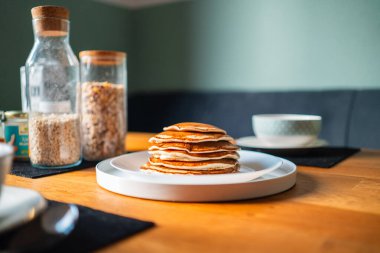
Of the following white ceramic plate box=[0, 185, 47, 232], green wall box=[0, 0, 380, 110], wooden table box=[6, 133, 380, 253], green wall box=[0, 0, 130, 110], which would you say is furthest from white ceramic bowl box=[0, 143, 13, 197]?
green wall box=[0, 0, 380, 110]

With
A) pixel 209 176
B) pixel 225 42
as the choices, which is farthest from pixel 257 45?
pixel 209 176

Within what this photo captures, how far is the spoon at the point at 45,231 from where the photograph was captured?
38 cm

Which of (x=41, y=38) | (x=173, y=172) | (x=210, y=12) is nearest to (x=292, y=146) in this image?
(x=173, y=172)

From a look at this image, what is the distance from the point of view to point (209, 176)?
652 mm

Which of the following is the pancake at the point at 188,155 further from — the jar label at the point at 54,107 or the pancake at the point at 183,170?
the jar label at the point at 54,107

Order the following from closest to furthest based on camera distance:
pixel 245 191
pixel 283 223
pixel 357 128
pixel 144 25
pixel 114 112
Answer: pixel 283 223 < pixel 245 191 < pixel 114 112 < pixel 357 128 < pixel 144 25

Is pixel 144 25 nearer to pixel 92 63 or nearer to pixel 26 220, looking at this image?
pixel 92 63

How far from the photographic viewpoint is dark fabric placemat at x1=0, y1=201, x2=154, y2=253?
0.42 metres

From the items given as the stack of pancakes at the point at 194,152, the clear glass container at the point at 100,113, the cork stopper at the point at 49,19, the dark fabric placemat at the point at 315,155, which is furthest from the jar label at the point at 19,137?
the dark fabric placemat at the point at 315,155

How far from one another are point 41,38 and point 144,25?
2.42m

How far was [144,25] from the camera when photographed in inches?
131

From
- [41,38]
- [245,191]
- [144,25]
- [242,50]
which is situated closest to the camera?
[245,191]

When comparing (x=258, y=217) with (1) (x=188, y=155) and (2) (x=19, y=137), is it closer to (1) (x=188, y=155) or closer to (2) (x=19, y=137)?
(1) (x=188, y=155)

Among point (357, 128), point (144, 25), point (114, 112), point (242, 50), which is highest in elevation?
point (144, 25)
